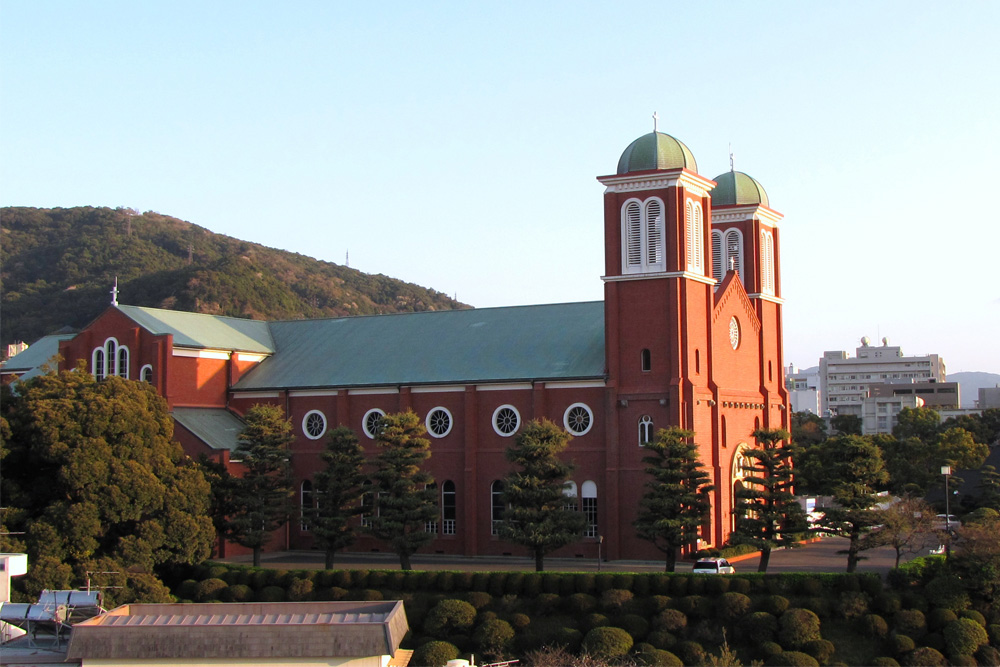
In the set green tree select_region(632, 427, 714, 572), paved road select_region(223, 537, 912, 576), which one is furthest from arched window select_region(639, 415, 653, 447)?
paved road select_region(223, 537, 912, 576)

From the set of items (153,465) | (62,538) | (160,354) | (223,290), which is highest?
(223,290)

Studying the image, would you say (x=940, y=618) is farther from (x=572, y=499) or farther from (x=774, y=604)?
(x=572, y=499)

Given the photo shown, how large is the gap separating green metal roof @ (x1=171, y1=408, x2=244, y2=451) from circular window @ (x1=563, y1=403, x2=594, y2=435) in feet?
44.8

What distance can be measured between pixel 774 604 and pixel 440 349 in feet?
65.7

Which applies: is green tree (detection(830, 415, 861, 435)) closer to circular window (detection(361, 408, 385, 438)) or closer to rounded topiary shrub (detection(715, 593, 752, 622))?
circular window (detection(361, 408, 385, 438))

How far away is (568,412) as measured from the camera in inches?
1711

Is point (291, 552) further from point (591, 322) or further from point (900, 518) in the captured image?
point (900, 518)

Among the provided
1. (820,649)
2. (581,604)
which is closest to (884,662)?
(820,649)

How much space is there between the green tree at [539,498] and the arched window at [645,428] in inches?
165

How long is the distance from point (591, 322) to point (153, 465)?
18497mm

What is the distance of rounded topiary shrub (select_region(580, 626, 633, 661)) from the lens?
106 feet

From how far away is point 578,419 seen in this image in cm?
4325

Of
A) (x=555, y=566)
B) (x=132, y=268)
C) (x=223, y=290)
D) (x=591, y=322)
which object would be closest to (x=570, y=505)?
(x=555, y=566)

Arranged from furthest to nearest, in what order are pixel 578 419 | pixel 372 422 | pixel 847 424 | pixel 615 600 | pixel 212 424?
pixel 847 424
pixel 212 424
pixel 372 422
pixel 578 419
pixel 615 600
